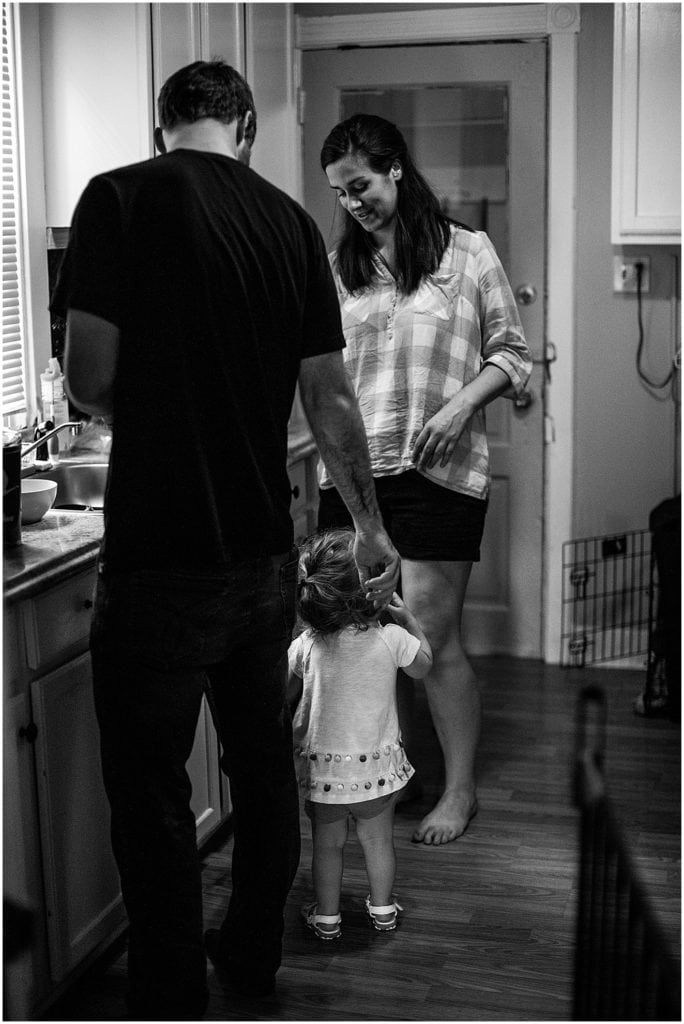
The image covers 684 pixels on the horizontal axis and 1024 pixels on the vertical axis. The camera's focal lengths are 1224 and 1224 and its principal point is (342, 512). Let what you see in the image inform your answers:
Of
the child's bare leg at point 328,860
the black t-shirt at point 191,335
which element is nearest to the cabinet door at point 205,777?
the child's bare leg at point 328,860

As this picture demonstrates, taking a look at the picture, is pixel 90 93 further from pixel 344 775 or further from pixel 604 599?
pixel 604 599

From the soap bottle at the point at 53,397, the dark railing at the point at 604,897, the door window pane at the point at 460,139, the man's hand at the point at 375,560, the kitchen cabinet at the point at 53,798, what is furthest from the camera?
the door window pane at the point at 460,139

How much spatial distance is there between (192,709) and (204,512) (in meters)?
0.33

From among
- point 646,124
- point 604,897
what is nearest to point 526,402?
point 646,124

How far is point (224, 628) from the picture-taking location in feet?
6.25

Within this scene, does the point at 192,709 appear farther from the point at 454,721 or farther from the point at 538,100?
the point at 538,100

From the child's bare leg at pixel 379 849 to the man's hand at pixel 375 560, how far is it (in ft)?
1.50

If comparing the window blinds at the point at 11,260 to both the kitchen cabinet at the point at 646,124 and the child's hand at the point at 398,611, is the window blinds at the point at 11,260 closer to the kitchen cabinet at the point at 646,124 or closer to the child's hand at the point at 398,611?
the child's hand at the point at 398,611

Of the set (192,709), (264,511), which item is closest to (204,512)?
(264,511)

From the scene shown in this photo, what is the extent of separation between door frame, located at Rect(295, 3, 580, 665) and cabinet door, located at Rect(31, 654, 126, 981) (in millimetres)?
2207

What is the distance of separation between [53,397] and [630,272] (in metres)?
1.91

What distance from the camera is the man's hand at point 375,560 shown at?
7.06 ft

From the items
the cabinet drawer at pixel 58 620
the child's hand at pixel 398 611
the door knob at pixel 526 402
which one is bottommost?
the child's hand at pixel 398 611

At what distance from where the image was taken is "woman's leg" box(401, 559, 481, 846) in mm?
2795
